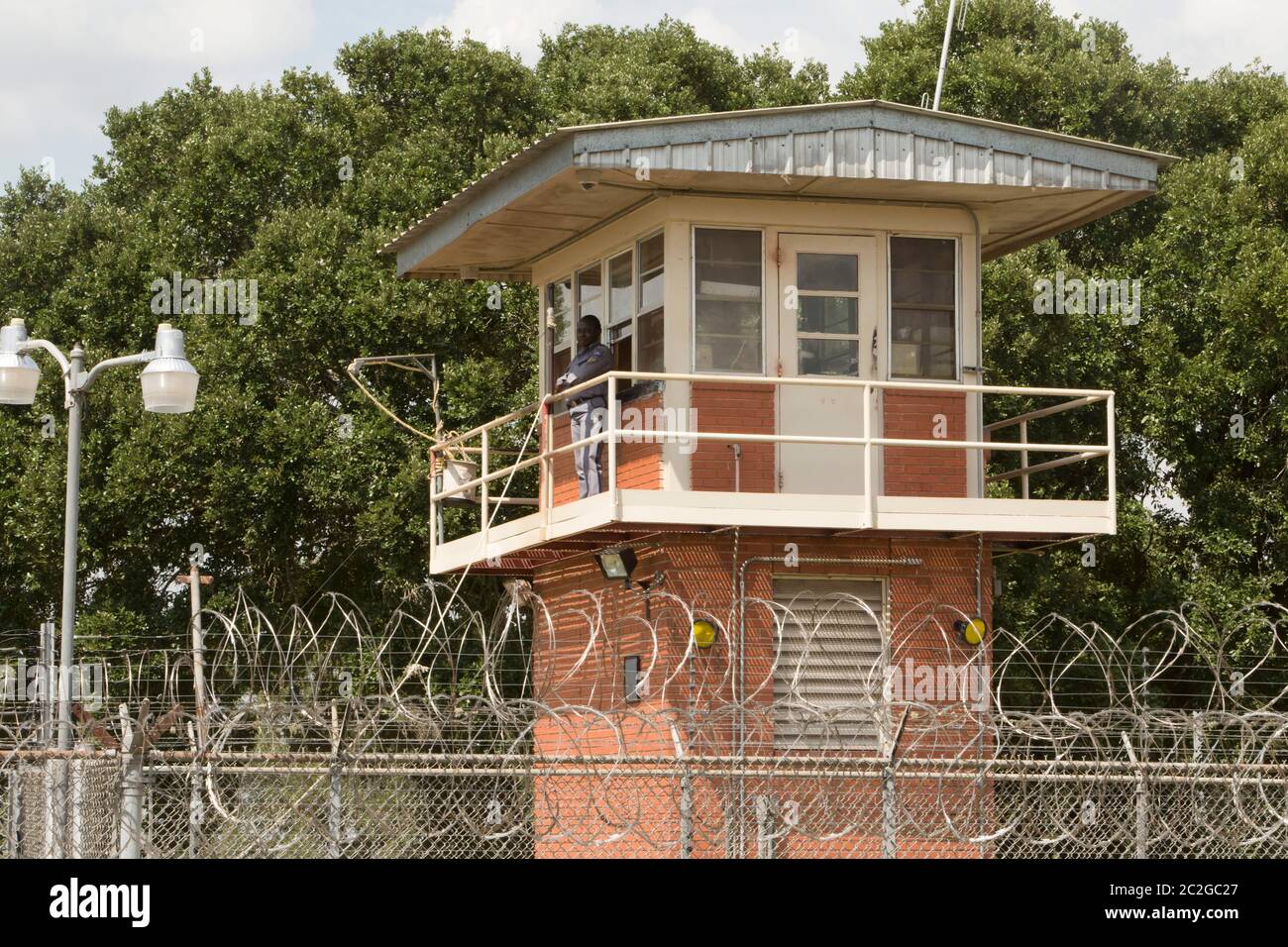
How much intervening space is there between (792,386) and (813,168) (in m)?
2.06

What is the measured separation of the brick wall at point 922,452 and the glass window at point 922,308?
264 millimetres

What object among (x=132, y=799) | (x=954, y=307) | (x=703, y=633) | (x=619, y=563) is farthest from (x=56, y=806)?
(x=954, y=307)

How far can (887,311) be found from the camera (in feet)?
59.3

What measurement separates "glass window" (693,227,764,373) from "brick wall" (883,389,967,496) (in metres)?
1.44

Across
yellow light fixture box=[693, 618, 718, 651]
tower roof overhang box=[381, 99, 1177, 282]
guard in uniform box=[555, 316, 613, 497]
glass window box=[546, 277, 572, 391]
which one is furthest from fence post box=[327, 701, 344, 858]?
glass window box=[546, 277, 572, 391]

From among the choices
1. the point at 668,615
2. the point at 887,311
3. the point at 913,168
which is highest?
the point at 913,168

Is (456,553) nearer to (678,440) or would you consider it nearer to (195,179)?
(678,440)

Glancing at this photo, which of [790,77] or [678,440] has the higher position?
[790,77]

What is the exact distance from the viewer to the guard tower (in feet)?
55.4

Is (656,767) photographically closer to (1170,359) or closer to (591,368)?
(591,368)

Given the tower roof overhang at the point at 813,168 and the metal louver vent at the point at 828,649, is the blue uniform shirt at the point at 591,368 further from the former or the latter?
the metal louver vent at the point at 828,649

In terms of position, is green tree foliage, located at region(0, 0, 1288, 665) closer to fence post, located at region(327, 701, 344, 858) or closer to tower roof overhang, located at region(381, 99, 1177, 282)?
tower roof overhang, located at region(381, 99, 1177, 282)
